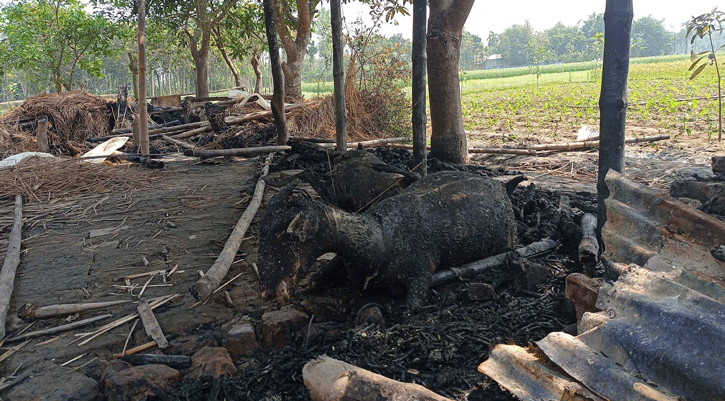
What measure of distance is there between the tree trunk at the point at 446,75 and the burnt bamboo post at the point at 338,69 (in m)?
1.54

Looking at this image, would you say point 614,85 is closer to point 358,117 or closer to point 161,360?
point 161,360

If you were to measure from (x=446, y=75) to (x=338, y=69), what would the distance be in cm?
183

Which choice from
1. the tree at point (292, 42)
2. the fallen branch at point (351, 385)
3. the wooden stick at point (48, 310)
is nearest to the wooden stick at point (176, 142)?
the tree at point (292, 42)

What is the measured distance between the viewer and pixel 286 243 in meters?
3.31

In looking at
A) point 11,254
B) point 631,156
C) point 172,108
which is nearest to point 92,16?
point 172,108

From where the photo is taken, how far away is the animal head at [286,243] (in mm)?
3303

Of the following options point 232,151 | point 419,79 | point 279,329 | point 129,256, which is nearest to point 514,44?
point 232,151

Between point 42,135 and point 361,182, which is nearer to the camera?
point 361,182

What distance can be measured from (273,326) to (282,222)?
0.72m

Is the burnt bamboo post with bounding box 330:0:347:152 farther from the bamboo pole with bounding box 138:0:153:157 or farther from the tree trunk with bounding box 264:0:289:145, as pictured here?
the bamboo pole with bounding box 138:0:153:157

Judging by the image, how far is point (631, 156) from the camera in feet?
29.6

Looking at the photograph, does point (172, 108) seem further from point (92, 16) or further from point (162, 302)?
point (162, 302)

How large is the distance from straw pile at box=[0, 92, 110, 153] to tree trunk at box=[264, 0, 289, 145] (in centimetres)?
706

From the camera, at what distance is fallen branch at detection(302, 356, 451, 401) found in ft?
6.62
